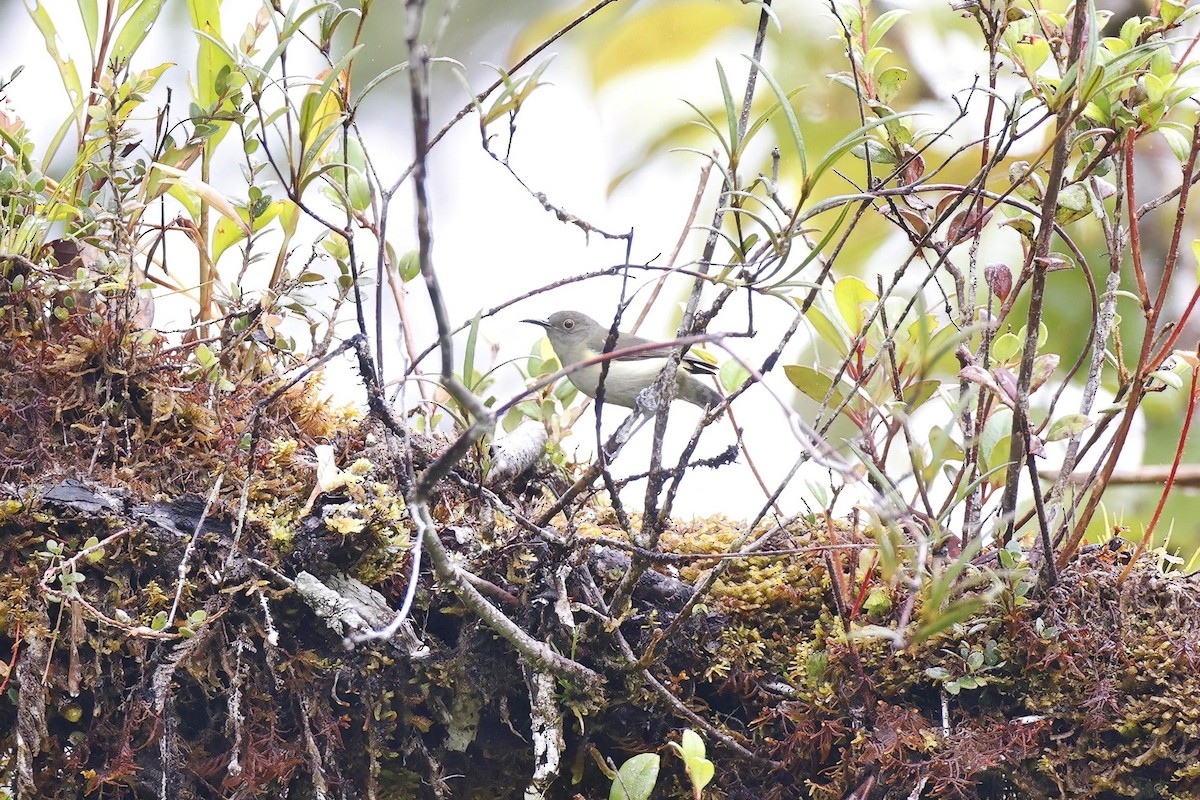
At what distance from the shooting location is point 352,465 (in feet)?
5.02

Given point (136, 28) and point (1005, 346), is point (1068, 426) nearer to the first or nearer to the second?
point (1005, 346)

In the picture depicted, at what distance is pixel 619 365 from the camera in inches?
96.0

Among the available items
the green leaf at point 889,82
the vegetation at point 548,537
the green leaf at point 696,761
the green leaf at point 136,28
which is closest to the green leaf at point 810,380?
the vegetation at point 548,537

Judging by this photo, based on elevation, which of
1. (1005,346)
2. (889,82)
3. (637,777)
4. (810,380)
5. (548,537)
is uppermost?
(889,82)

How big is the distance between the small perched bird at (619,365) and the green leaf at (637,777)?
0.74 m

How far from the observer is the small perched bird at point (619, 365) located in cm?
207

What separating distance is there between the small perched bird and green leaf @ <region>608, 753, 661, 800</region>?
74 centimetres

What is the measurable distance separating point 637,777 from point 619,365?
1273 millimetres

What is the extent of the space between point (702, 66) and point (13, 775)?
2758mm

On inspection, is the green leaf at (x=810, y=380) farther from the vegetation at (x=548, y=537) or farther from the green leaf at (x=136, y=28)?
the green leaf at (x=136, y=28)

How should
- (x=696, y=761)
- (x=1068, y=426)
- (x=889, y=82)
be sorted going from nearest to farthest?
(x=696, y=761)
(x=1068, y=426)
(x=889, y=82)

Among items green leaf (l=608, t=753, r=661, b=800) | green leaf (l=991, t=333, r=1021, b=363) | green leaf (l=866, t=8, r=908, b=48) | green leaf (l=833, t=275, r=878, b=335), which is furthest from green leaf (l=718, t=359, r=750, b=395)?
green leaf (l=608, t=753, r=661, b=800)

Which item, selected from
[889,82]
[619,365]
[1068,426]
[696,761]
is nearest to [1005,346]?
[1068,426]

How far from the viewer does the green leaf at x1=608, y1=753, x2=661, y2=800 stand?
131cm
